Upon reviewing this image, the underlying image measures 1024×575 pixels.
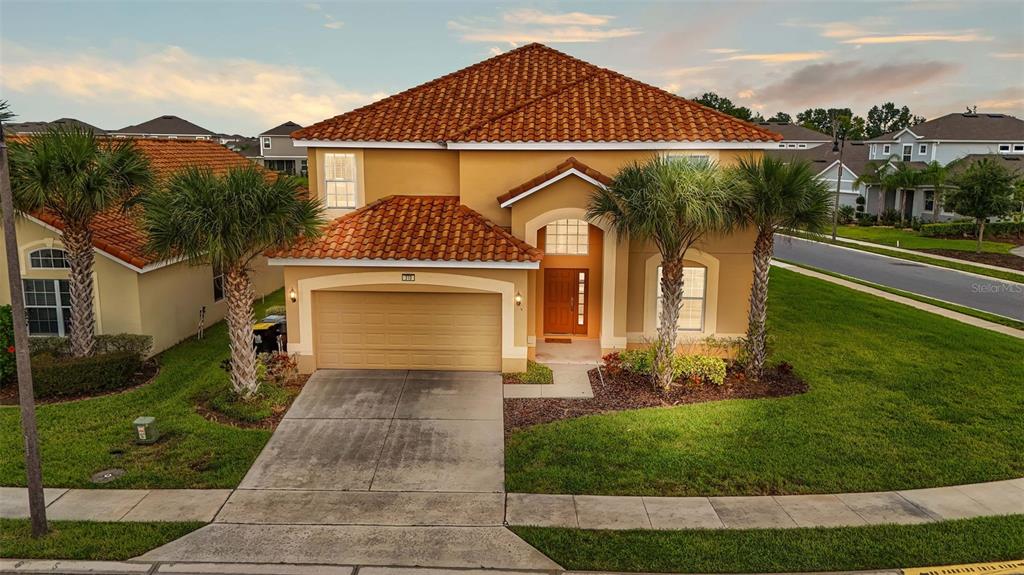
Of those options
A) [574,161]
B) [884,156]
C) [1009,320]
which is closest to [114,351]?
[574,161]

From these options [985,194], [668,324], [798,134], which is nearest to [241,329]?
[668,324]

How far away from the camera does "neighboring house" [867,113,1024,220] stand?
52312 mm

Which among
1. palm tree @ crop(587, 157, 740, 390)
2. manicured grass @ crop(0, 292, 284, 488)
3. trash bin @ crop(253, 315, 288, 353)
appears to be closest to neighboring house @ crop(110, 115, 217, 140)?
trash bin @ crop(253, 315, 288, 353)

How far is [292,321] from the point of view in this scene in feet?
52.5

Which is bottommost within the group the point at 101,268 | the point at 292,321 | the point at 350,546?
the point at 350,546

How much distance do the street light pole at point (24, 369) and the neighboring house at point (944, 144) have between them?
56.9 metres

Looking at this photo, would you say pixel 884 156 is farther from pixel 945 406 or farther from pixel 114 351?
pixel 114 351

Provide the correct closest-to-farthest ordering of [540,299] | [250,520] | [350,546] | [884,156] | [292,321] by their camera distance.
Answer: [350,546], [250,520], [292,321], [540,299], [884,156]

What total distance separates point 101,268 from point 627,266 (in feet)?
44.8

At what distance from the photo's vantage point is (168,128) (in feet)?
230

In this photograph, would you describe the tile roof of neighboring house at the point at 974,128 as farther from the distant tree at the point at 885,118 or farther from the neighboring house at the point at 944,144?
the distant tree at the point at 885,118

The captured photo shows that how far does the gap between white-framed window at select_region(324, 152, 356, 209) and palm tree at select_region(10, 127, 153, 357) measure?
4477 mm

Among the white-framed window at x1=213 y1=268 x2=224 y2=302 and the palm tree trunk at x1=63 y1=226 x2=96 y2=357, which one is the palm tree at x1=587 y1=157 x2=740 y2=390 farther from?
the white-framed window at x1=213 y1=268 x2=224 y2=302

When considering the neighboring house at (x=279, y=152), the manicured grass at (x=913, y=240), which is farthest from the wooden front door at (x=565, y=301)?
the neighboring house at (x=279, y=152)
